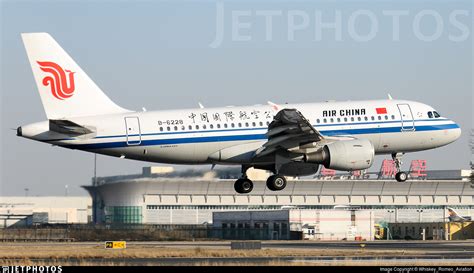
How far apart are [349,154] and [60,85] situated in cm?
1977

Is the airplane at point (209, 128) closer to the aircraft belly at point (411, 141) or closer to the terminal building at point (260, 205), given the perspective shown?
the aircraft belly at point (411, 141)

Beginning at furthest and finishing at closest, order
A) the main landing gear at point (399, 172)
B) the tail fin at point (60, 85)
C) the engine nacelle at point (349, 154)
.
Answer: the main landing gear at point (399, 172), the engine nacelle at point (349, 154), the tail fin at point (60, 85)

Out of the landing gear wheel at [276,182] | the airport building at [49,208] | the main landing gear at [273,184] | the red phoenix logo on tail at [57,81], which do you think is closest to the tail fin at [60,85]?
the red phoenix logo on tail at [57,81]

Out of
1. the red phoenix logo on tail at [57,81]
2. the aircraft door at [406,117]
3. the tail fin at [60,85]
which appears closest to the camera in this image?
the tail fin at [60,85]

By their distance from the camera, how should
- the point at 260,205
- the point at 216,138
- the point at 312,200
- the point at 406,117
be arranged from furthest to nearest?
the point at 312,200, the point at 260,205, the point at 406,117, the point at 216,138

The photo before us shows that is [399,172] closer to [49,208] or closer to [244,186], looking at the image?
[244,186]

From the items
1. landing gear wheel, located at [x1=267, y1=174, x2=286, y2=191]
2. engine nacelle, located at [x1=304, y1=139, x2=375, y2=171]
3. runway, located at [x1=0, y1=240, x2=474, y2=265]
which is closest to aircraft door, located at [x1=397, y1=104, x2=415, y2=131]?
engine nacelle, located at [x1=304, y1=139, x2=375, y2=171]

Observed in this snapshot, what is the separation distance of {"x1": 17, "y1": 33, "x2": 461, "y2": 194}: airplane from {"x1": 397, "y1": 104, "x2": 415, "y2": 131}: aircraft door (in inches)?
2.7

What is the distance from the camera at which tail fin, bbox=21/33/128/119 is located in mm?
69938

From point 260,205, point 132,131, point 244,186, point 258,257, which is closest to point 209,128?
point 132,131

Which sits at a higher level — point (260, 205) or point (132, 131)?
point (132, 131)

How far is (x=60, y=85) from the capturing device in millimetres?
70562

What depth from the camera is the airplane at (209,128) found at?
68.8 meters

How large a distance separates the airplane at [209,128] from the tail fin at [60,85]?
66 mm
